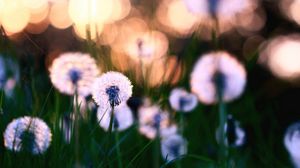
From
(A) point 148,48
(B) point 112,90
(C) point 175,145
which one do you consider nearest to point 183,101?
(C) point 175,145

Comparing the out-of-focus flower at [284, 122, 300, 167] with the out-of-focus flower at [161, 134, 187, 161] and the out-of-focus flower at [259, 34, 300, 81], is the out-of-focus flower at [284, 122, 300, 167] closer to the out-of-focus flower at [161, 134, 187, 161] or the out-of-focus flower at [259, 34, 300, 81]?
the out-of-focus flower at [161, 134, 187, 161]

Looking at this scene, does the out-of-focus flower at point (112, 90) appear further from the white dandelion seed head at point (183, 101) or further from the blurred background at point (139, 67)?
the white dandelion seed head at point (183, 101)

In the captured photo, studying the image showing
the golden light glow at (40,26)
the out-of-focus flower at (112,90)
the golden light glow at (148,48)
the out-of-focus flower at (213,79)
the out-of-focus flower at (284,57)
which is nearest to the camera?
the out-of-focus flower at (112,90)

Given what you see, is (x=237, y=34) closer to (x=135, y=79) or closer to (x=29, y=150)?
(x=135, y=79)

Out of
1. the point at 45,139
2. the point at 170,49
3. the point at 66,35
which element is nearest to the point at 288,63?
the point at 66,35

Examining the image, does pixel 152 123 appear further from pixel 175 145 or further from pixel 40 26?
pixel 40 26

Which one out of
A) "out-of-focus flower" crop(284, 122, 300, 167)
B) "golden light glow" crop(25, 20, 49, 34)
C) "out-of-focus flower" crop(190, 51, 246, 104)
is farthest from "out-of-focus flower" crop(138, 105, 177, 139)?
"golden light glow" crop(25, 20, 49, 34)

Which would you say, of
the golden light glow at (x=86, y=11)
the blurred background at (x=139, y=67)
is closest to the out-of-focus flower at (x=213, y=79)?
the blurred background at (x=139, y=67)
